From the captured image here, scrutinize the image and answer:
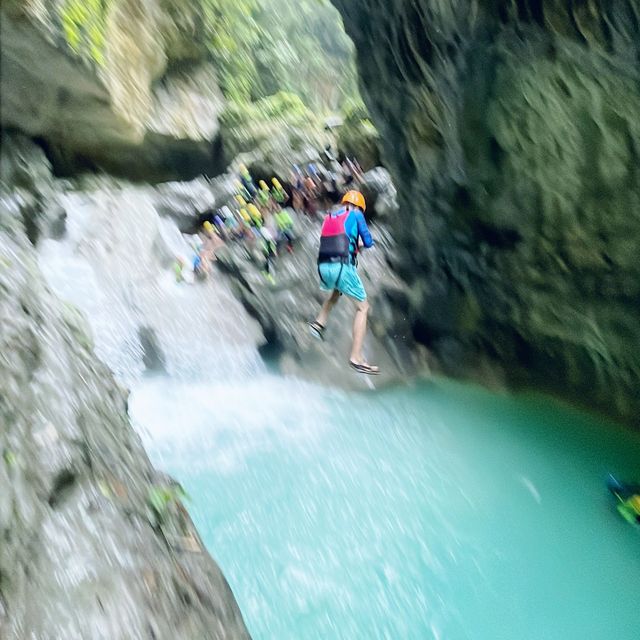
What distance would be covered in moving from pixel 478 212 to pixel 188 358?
4860mm

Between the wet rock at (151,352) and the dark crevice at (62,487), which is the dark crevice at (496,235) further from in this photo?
the dark crevice at (62,487)

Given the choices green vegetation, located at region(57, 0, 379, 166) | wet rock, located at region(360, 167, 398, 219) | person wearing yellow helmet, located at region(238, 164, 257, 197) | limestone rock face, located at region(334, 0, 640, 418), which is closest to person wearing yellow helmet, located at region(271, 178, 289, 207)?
person wearing yellow helmet, located at region(238, 164, 257, 197)

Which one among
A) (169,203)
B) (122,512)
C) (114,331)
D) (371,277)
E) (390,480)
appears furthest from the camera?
(169,203)

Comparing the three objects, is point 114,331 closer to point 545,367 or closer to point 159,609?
point 545,367

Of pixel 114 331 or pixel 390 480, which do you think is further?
pixel 114 331

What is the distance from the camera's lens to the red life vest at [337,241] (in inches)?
276

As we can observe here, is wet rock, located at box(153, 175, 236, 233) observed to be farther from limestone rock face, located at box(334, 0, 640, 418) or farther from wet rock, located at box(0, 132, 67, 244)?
limestone rock face, located at box(334, 0, 640, 418)

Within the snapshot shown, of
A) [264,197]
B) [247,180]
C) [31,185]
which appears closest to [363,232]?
[264,197]

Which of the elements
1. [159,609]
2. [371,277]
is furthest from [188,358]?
[159,609]

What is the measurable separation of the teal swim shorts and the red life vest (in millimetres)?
75

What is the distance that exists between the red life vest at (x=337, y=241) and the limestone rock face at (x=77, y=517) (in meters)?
4.09

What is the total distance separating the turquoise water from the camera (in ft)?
14.0

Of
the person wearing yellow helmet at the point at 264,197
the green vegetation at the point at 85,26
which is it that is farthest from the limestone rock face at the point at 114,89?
the person wearing yellow helmet at the point at 264,197

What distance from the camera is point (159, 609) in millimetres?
2240
